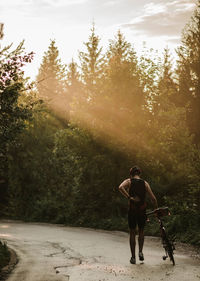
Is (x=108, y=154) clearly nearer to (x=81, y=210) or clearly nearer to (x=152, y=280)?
(x=81, y=210)

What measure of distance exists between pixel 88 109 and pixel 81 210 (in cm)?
537

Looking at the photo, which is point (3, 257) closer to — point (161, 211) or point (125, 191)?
point (125, 191)

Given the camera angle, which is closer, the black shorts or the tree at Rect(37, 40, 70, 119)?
the black shorts

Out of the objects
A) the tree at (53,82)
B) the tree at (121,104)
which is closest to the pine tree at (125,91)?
the tree at (121,104)

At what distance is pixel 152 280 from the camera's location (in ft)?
22.6

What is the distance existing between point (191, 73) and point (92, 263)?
15038 millimetres

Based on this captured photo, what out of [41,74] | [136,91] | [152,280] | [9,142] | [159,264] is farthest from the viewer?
[41,74]

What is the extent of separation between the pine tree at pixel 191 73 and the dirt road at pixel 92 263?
376 inches

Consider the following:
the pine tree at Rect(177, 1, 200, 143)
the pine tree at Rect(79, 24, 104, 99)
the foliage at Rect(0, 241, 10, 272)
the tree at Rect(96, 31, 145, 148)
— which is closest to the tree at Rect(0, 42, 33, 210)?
the foliage at Rect(0, 241, 10, 272)

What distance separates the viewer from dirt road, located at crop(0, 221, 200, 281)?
736 cm

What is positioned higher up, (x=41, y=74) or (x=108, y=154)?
(x=41, y=74)

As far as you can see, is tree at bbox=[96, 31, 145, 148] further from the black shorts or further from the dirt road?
the black shorts

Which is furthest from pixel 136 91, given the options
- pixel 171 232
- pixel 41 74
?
pixel 41 74

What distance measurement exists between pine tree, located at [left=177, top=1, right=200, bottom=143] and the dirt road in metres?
9.55
